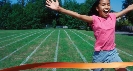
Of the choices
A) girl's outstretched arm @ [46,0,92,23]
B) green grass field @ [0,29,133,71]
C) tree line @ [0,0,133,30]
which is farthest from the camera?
tree line @ [0,0,133,30]

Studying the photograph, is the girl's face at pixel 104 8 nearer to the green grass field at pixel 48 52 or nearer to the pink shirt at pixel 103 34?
the pink shirt at pixel 103 34

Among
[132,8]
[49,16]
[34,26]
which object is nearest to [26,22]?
[34,26]

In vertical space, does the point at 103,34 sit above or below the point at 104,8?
below

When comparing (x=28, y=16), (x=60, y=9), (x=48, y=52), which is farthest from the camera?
(x=28, y=16)

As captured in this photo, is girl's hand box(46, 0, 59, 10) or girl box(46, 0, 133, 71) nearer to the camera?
girl's hand box(46, 0, 59, 10)

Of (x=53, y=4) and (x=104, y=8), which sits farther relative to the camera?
(x=104, y=8)

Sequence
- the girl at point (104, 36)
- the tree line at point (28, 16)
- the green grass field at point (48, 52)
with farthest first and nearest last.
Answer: the tree line at point (28, 16)
the green grass field at point (48, 52)
the girl at point (104, 36)

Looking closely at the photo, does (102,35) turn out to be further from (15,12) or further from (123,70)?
(15,12)

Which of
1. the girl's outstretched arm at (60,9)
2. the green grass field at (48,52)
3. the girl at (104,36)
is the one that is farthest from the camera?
the green grass field at (48,52)

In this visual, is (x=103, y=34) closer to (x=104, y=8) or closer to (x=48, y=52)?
(x=104, y=8)

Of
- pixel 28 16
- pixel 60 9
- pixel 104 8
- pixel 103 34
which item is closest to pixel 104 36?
pixel 103 34

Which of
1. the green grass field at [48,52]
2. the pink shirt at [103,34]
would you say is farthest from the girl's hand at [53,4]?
the green grass field at [48,52]

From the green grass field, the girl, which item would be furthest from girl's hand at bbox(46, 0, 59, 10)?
the green grass field

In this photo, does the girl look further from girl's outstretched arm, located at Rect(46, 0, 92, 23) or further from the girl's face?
girl's outstretched arm, located at Rect(46, 0, 92, 23)
